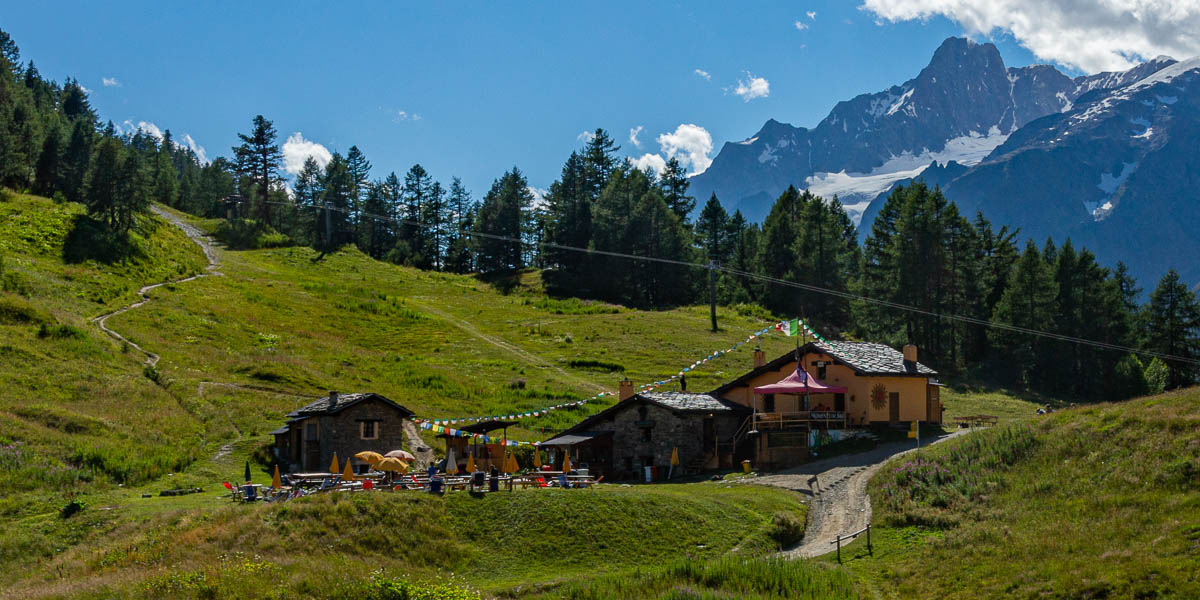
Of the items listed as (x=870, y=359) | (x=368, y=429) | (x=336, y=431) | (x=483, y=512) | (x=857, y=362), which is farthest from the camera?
(x=870, y=359)

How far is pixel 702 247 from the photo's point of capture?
383 feet

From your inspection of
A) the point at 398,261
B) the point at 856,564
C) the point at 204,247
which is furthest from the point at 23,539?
the point at 398,261

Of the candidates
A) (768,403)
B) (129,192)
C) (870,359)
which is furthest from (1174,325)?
(129,192)

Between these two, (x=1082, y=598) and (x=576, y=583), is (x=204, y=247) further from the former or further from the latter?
(x=1082, y=598)

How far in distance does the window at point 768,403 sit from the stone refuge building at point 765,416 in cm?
5

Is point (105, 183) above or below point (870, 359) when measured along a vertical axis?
above

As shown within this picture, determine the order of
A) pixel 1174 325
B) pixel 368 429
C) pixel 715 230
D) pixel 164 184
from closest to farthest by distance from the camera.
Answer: pixel 368 429, pixel 1174 325, pixel 715 230, pixel 164 184

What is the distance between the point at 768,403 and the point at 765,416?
3.49 metres

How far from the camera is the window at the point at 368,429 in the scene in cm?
4703

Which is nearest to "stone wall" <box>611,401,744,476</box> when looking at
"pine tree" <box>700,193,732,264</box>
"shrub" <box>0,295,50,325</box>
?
A: "shrub" <box>0,295,50,325</box>

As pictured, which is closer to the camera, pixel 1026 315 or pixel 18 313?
pixel 18 313

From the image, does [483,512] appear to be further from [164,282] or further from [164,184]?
[164,184]

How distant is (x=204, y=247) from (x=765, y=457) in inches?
3362

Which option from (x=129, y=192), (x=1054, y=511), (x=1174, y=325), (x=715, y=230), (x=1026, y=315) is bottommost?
(x=1054, y=511)
